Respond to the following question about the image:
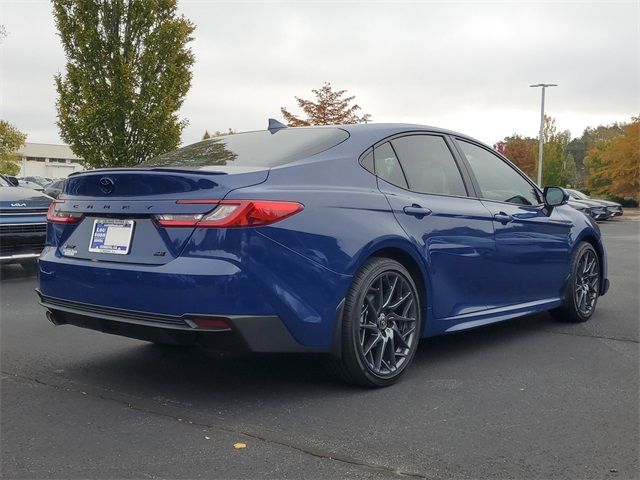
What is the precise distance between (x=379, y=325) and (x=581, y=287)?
2920mm

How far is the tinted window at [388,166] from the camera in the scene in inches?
184

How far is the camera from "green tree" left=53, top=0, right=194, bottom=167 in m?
18.4

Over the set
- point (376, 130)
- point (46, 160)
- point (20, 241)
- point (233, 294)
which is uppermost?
point (46, 160)

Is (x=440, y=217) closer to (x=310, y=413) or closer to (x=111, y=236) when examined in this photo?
(x=310, y=413)

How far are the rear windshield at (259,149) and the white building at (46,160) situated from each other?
105 metres

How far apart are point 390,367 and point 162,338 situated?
4.51 feet

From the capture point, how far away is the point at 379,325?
439 cm

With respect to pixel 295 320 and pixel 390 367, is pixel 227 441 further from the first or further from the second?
pixel 390 367

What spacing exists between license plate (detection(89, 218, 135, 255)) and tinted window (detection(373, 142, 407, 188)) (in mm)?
1547

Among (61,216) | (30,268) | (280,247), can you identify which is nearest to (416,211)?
(280,247)

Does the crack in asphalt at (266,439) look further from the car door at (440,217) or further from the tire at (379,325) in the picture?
the car door at (440,217)

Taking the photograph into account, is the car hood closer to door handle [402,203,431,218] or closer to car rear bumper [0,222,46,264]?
car rear bumper [0,222,46,264]

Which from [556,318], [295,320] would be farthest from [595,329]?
[295,320]

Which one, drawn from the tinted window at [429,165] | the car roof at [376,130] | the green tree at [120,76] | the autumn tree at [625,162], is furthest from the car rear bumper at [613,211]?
the car roof at [376,130]
